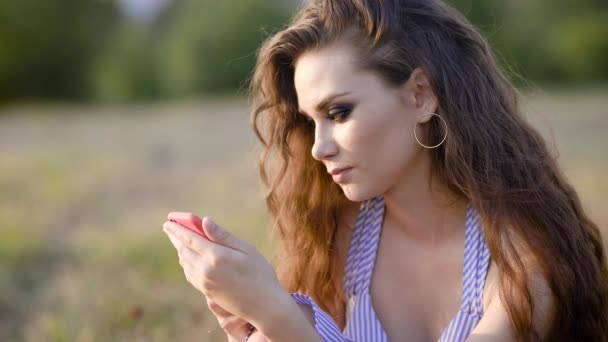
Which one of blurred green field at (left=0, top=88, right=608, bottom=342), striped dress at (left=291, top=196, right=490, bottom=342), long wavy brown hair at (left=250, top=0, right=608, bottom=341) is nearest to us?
long wavy brown hair at (left=250, top=0, right=608, bottom=341)

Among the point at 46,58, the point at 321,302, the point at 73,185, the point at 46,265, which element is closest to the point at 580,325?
the point at 321,302

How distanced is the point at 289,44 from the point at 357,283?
884mm

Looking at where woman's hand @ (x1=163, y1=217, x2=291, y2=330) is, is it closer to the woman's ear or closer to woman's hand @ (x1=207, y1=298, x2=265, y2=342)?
woman's hand @ (x1=207, y1=298, x2=265, y2=342)

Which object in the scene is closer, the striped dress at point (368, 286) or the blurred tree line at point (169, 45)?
the striped dress at point (368, 286)

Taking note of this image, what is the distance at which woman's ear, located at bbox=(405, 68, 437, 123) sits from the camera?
7.86 feet

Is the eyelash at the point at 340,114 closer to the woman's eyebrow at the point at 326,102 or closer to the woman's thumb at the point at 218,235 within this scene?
the woman's eyebrow at the point at 326,102

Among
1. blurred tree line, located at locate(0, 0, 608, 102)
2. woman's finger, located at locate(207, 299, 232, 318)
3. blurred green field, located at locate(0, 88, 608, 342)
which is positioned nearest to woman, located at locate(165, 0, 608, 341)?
woman's finger, located at locate(207, 299, 232, 318)

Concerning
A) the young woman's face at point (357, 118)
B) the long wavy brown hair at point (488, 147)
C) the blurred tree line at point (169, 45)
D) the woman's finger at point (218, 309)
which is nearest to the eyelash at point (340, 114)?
the young woman's face at point (357, 118)

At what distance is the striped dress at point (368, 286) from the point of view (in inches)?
94.0

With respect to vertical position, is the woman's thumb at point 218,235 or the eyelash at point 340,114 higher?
the eyelash at point 340,114

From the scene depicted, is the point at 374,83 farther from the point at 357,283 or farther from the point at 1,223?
the point at 1,223

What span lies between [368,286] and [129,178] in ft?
16.8

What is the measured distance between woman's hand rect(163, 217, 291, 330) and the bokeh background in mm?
781

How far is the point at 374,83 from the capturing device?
235 cm
